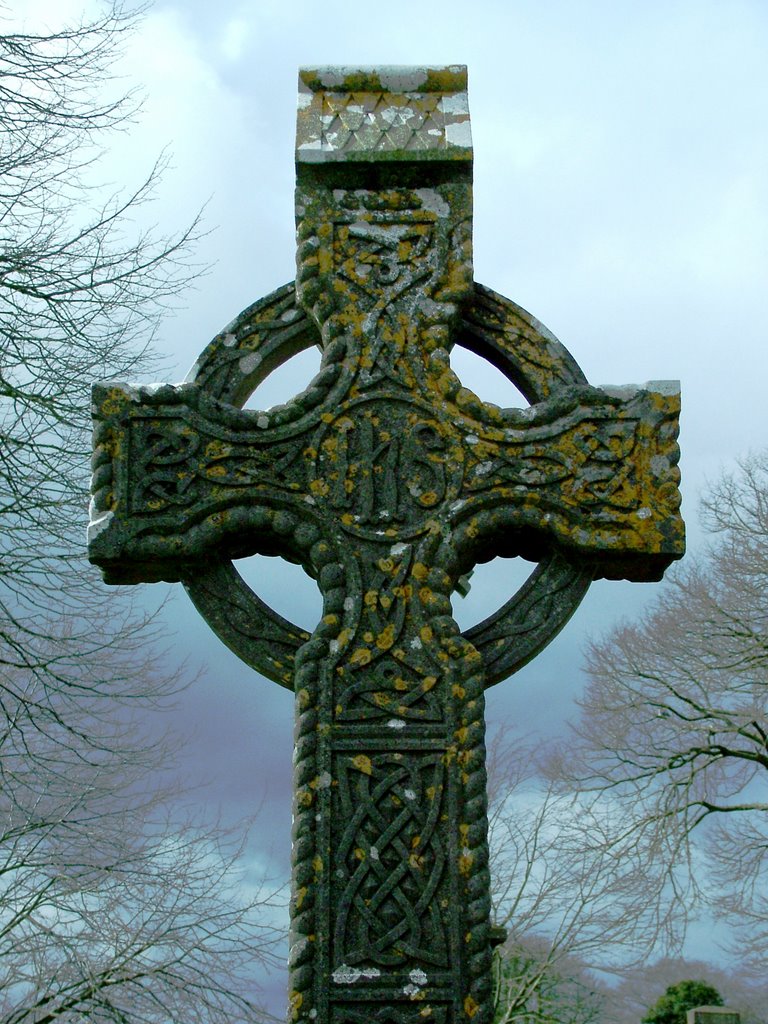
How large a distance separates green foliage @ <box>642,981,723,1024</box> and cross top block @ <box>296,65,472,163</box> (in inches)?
600

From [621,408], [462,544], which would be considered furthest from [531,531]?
[621,408]

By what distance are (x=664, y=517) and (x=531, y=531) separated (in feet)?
1.34

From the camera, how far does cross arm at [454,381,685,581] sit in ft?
13.0

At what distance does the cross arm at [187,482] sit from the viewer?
12.9 feet

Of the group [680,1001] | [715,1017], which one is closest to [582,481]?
[715,1017]

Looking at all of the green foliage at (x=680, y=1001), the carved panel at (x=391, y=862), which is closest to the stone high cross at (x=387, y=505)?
the carved panel at (x=391, y=862)

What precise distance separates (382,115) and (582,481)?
1395 millimetres

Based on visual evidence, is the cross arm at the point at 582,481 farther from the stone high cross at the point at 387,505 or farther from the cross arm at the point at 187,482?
the cross arm at the point at 187,482

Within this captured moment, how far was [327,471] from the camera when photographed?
13.0 ft

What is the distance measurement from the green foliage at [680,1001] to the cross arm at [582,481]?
1457 centimetres

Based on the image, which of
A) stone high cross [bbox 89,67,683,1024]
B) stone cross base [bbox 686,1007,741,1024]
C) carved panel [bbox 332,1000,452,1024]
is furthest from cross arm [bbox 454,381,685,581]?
stone cross base [bbox 686,1007,741,1024]

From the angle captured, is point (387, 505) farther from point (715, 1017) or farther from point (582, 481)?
point (715, 1017)

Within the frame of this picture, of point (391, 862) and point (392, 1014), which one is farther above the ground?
point (391, 862)

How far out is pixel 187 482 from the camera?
4.02m
